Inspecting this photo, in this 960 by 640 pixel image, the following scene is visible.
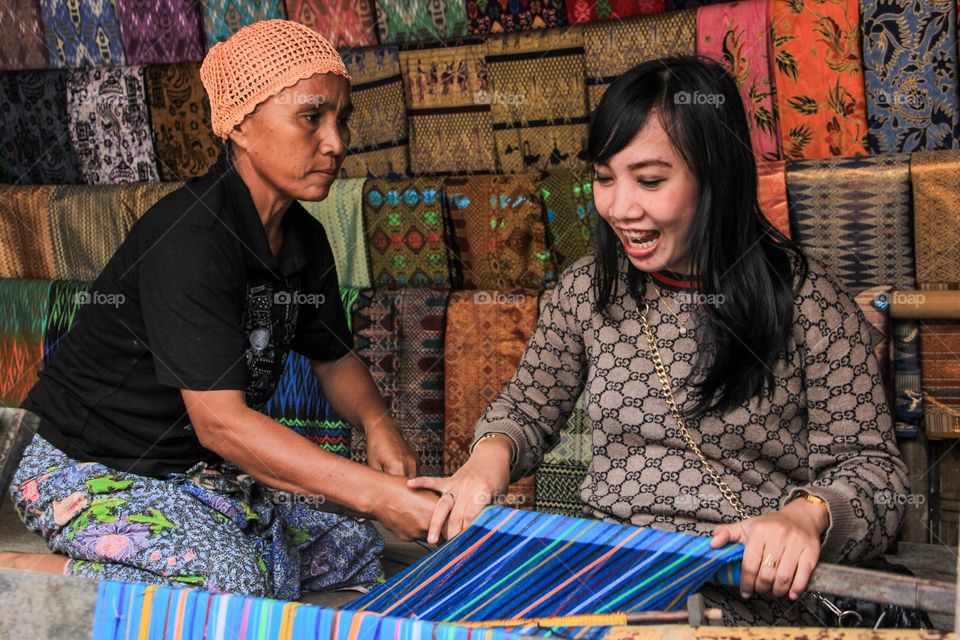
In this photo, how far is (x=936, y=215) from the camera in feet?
10.6

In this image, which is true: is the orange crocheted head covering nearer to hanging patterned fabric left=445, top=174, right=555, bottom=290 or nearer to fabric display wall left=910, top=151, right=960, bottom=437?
hanging patterned fabric left=445, top=174, right=555, bottom=290

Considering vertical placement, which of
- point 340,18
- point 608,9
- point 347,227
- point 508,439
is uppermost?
point 340,18

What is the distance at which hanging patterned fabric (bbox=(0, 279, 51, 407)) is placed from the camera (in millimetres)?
4363

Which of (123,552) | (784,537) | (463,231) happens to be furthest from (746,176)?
(463,231)

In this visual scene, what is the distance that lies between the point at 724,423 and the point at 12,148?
351 centimetres

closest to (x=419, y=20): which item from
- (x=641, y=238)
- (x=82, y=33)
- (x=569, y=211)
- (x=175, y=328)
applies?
(x=569, y=211)

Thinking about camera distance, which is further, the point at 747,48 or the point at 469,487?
the point at 747,48

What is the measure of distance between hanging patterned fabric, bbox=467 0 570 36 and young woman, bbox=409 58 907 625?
1546 millimetres

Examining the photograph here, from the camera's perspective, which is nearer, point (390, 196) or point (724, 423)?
point (724, 423)

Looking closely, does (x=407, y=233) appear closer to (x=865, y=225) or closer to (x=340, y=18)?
(x=340, y=18)

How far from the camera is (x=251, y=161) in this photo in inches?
97.1

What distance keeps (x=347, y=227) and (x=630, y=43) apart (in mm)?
1152

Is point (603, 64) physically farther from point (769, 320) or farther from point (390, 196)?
point (769, 320)

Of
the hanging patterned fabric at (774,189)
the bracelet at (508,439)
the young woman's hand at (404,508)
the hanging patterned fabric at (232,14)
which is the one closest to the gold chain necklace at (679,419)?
the bracelet at (508,439)
